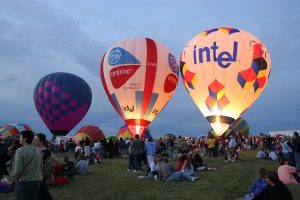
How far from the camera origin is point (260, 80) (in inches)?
957

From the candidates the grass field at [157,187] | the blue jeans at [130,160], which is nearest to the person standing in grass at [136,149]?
the blue jeans at [130,160]

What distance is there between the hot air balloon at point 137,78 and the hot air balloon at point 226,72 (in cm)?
255

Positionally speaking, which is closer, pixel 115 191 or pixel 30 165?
pixel 30 165

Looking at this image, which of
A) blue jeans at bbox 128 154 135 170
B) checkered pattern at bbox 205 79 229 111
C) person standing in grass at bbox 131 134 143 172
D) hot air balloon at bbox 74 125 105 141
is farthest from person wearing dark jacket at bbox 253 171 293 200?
hot air balloon at bbox 74 125 105 141

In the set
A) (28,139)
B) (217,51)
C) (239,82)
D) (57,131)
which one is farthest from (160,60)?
(28,139)

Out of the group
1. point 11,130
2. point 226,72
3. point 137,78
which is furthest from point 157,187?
point 11,130

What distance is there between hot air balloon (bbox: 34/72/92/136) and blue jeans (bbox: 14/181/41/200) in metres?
26.7

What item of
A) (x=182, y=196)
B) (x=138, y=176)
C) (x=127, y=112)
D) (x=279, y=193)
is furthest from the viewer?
(x=127, y=112)

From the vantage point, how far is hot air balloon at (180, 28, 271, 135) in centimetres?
2352

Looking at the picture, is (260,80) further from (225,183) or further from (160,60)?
(225,183)

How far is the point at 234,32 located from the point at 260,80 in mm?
4001


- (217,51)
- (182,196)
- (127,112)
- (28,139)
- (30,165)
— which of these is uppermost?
(217,51)

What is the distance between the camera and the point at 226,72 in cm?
2348

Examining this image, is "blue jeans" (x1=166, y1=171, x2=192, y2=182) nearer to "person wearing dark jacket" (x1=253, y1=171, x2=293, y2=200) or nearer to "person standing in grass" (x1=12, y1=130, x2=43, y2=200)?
"person wearing dark jacket" (x1=253, y1=171, x2=293, y2=200)
